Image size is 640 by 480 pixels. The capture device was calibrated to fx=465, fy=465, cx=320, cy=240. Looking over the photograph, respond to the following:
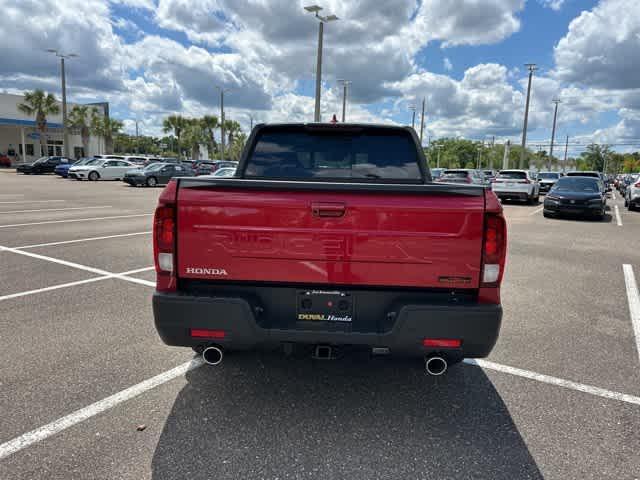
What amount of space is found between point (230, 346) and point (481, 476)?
1612 mm

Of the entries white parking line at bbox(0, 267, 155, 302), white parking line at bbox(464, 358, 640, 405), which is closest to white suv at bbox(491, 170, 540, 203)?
white parking line at bbox(0, 267, 155, 302)

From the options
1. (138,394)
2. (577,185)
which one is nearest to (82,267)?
(138,394)

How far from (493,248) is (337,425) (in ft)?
4.91

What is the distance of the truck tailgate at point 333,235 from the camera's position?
272 cm

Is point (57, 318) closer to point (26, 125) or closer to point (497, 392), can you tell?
point (497, 392)

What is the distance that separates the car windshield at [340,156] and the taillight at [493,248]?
1.28 meters

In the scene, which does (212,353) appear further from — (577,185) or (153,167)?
(153,167)

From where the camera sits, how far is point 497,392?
3.51 metres

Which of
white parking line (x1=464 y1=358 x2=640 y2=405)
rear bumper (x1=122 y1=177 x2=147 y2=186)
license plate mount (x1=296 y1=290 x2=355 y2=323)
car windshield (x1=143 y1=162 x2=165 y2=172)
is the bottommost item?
white parking line (x1=464 y1=358 x2=640 y2=405)

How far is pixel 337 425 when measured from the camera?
9.91ft

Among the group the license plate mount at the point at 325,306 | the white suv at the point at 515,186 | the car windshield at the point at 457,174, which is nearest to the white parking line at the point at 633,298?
the license plate mount at the point at 325,306

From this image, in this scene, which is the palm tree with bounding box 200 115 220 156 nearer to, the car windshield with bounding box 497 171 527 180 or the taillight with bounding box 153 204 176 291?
the car windshield with bounding box 497 171 527 180

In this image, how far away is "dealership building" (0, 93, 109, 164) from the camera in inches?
2084

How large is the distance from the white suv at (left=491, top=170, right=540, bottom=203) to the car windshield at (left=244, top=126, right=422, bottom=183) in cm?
1980
